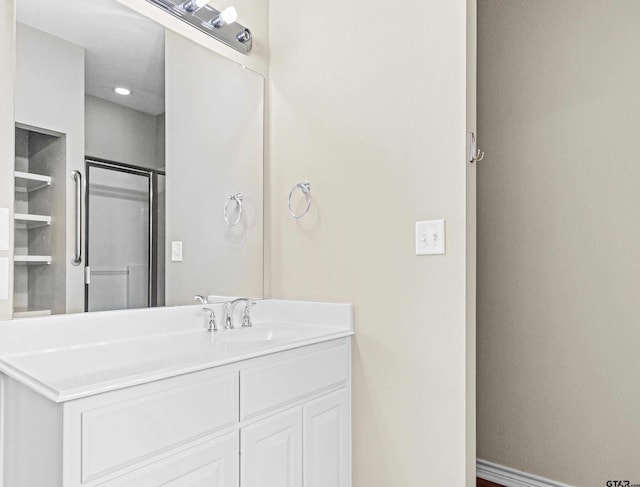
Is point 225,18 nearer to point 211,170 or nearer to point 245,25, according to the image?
point 245,25

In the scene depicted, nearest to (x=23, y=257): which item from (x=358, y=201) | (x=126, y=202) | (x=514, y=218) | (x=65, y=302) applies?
(x=65, y=302)

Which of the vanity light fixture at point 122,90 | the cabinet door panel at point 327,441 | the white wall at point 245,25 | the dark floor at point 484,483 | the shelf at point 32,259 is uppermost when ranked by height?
the white wall at point 245,25

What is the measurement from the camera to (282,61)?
2.13 metres

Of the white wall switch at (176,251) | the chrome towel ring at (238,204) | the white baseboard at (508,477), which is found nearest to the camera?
the white wall switch at (176,251)

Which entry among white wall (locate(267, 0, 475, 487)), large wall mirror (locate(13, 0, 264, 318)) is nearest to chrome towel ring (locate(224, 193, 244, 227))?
large wall mirror (locate(13, 0, 264, 318))

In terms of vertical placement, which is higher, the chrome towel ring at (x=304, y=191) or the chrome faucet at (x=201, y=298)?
the chrome towel ring at (x=304, y=191)

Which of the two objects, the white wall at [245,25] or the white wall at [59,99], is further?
the white wall at [245,25]

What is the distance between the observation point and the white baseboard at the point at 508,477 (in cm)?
213

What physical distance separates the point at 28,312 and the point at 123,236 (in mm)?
377

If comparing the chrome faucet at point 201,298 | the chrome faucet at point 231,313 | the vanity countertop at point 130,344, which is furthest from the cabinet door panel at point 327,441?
the chrome faucet at point 201,298

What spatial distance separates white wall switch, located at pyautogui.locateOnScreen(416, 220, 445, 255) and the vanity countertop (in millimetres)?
398

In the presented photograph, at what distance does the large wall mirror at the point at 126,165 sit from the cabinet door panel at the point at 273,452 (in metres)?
0.61

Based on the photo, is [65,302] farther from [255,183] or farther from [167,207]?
[255,183]

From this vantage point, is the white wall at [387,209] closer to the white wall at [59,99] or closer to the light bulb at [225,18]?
the light bulb at [225,18]
